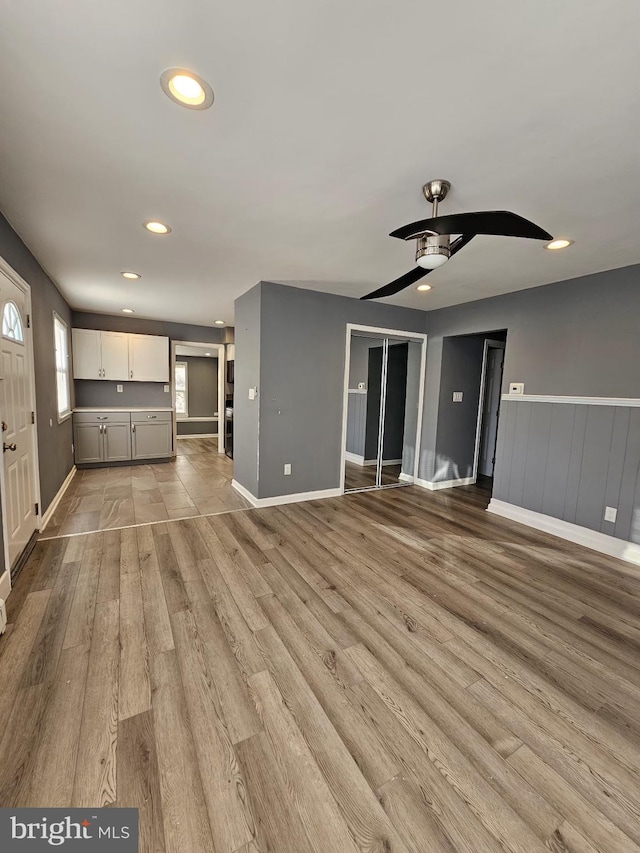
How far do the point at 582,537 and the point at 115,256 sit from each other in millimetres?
5053

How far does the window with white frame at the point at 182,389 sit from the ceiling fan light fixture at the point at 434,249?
25.4ft

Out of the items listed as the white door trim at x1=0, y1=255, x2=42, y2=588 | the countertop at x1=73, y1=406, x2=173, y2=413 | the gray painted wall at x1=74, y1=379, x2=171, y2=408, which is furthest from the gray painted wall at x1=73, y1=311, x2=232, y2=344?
the white door trim at x1=0, y1=255, x2=42, y2=588

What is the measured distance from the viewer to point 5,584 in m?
2.23

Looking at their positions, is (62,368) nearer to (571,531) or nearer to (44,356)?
(44,356)

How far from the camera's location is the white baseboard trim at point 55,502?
338 cm

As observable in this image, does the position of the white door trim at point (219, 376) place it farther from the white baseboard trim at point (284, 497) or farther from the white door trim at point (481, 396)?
the white door trim at point (481, 396)

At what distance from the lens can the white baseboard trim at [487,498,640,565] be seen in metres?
3.10

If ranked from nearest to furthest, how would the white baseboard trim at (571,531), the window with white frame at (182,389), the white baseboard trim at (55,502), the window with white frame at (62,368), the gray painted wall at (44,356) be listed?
the gray painted wall at (44,356)
the white baseboard trim at (571,531)
the white baseboard trim at (55,502)
the window with white frame at (62,368)
the window with white frame at (182,389)

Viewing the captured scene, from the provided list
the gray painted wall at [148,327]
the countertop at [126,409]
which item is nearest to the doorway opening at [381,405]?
the gray painted wall at [148,327]

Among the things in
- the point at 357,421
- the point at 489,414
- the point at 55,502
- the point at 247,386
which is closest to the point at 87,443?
the point at 55,502

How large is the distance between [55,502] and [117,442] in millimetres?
2138

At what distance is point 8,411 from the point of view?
8.01 ft

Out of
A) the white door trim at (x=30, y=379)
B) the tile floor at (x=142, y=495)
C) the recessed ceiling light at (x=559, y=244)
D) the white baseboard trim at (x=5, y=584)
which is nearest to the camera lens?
the white baseboard trim at (x=5, y=584)

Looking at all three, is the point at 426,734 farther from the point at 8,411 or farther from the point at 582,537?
the point at 8,411
